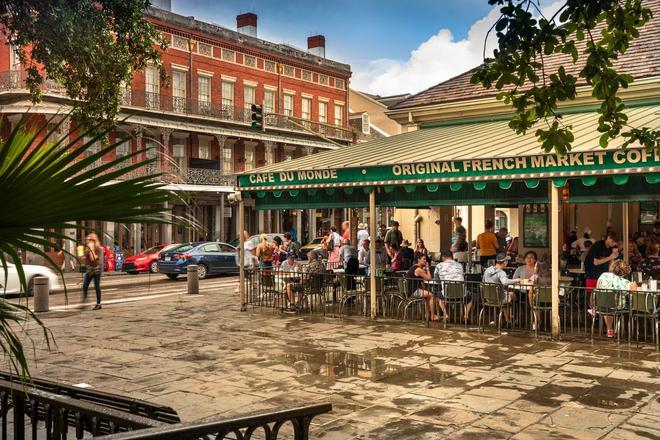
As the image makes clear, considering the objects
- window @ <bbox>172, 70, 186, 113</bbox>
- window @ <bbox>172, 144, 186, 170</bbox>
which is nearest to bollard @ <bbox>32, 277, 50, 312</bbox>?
window @ <bbox>172, 144, 186, 170</bbox>

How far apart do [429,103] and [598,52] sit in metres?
13.6

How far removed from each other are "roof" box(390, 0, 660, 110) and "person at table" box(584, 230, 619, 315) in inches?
166

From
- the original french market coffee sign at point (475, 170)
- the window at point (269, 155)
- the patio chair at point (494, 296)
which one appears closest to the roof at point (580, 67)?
the original french market coffee sign at point (475, 170)

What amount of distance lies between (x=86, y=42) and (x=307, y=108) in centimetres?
3791

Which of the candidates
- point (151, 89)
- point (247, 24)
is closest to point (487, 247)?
point (151, 89)

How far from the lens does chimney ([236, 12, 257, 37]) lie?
1766 inches

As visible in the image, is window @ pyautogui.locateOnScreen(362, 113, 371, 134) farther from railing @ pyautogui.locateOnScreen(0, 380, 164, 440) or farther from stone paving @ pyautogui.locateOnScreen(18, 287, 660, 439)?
railing @ pyautogui.locateOnScreen(0, 380, 164, 440)

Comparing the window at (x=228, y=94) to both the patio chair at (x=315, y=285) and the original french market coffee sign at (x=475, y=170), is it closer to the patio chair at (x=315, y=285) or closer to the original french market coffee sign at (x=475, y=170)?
the original french market coffee sign at (x=475, y=170)

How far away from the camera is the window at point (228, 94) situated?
136ft

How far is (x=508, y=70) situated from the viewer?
596 cm

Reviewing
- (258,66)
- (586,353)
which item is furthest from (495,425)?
(258,66)

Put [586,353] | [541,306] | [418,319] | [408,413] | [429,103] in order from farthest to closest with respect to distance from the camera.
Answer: [429,103]
[418,319]
[541,306]
[586,353]
[408,413]

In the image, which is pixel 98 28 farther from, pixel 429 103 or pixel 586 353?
pixel 429 103

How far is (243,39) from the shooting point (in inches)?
1666
